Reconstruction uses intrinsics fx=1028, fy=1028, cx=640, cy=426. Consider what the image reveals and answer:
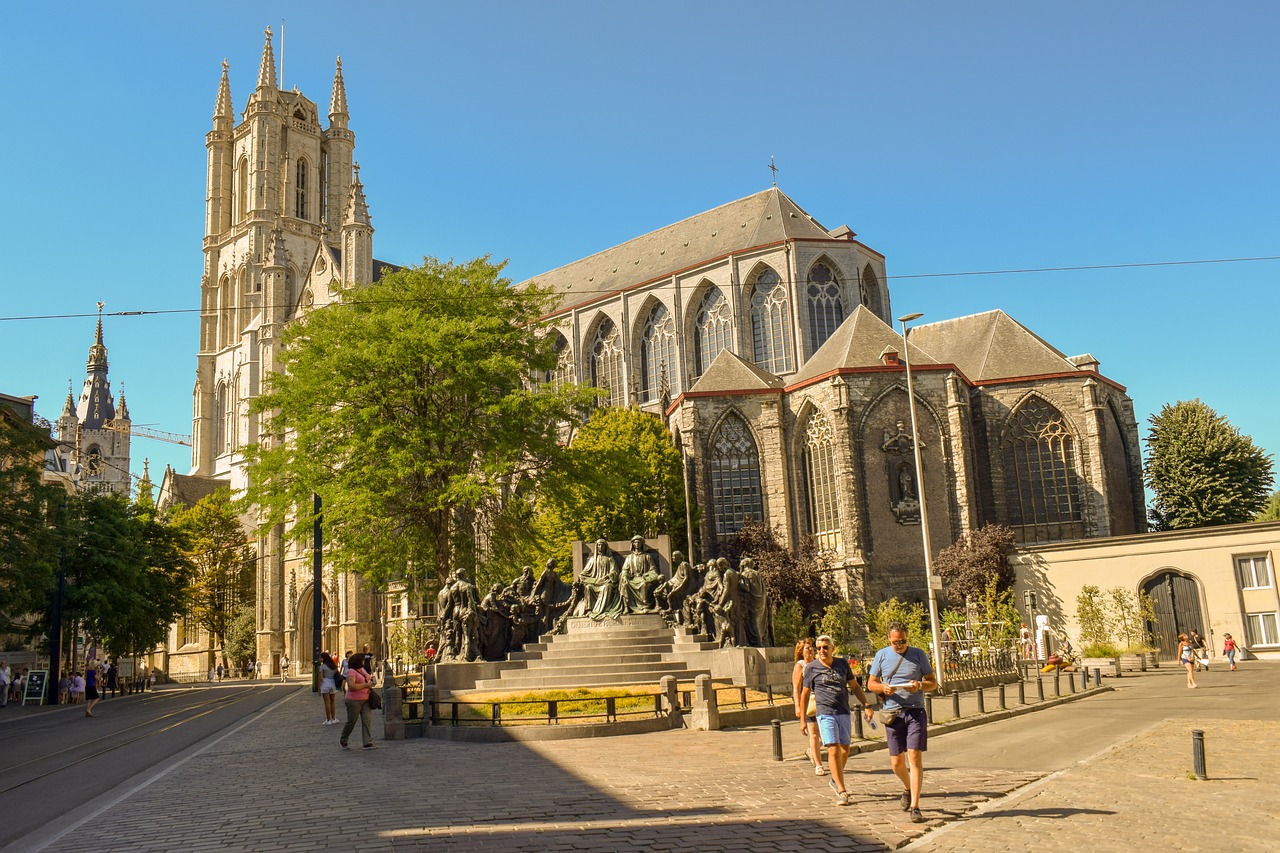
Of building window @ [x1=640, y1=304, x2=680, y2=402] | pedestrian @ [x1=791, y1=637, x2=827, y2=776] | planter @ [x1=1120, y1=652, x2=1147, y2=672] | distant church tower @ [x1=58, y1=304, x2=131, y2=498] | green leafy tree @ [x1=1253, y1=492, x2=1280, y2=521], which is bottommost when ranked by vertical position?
planter @ [x1=1120, y1=652, x2=1147, y2=672]

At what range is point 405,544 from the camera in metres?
27.2

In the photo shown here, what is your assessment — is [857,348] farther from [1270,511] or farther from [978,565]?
[1270,511]

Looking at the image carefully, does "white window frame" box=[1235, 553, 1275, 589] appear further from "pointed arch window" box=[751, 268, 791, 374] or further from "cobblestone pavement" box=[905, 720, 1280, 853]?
"cobblestone pavement" box=[905, 720, 1280, 853]

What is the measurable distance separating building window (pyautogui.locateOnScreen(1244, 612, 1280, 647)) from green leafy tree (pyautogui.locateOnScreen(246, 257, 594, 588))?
874 inches

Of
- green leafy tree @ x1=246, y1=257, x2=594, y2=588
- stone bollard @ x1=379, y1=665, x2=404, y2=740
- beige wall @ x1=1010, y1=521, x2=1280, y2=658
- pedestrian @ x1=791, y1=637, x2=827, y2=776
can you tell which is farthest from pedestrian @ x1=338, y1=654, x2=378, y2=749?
beige wall @ x1=1010, y1=521, x2=1280, y2=658

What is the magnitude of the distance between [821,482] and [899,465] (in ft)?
10.8

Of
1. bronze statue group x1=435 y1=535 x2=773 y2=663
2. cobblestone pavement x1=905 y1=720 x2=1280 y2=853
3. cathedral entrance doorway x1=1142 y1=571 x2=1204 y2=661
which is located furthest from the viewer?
cathedral entrance doorway x1=1142 y1=571 x2=1204 y2=661

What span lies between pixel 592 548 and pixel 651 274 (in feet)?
116

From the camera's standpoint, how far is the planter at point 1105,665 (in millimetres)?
27078

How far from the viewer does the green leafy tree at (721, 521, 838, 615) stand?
130 ft

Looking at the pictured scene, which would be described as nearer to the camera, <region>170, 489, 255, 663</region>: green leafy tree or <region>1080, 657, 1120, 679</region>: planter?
<region>1080, 657, 1120, 679</region>: planter

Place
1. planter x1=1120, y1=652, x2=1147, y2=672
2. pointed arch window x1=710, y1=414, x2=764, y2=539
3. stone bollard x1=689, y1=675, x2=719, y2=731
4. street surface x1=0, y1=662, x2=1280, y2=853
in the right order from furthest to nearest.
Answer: pointed arch window x1=710, y1=414, x2=764, y2=539 < planter x1=1120, y1=652, x2=1147, y2=672 < stone bollard x1=689, y1=675, x2=719, y2=731 < street surface x1=0, y1=662, x2=1280, y2=853

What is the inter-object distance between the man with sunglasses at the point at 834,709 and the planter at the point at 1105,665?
63.7ft

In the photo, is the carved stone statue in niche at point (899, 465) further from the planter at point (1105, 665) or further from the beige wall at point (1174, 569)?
the planter at point (1105, 665)
